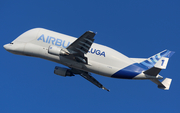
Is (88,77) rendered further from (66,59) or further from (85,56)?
(85,56)

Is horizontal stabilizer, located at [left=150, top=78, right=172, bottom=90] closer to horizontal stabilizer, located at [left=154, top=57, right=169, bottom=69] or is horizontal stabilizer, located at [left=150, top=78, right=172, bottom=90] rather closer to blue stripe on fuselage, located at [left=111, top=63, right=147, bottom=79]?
blue stripe on fuselage, located at [left=111, top=63, right=147, bottom=79]

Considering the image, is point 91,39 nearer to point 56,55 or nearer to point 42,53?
point 56,55

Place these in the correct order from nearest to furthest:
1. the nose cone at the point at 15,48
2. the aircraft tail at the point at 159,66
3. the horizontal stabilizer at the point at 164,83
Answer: the aircraft tail at the point at 159,66 → the horizontal stabilizer at the point at 164,83 → the nose cone at the point at 15,48

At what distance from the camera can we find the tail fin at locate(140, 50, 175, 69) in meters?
35.7

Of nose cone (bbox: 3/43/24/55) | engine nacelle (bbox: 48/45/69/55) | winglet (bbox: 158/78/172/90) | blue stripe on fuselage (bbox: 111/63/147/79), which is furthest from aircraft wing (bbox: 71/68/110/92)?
winglet (bbox: 158/78/172/90)

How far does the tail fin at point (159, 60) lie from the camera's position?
117 feet

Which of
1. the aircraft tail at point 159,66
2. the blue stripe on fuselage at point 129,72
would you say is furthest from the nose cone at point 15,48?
the aircraft tail at point 159,66

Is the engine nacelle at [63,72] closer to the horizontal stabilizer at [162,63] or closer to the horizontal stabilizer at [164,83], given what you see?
the horizontal stabilizer at [164,83]

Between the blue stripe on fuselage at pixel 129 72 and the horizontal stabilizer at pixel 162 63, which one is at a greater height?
the horizontal stabilizer at pixel 162 63

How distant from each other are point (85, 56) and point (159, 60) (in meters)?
10.7

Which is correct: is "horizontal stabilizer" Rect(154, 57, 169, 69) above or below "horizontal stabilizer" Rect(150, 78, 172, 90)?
above

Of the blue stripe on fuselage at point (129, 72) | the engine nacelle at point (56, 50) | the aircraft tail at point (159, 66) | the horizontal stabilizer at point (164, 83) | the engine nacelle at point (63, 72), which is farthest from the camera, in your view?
the engine nacelle at point (63, 72)

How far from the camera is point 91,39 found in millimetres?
33000

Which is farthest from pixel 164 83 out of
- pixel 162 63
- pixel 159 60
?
pixel 159 60
